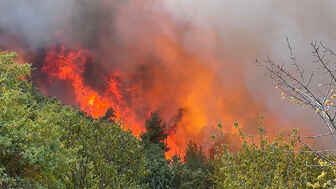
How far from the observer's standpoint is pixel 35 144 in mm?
9828

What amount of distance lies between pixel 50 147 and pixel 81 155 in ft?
18.5

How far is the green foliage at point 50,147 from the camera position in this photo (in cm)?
960

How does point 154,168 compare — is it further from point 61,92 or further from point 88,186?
point 61,92

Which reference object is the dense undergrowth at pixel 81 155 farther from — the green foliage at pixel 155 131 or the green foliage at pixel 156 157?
the green foliage at pixel 155 131

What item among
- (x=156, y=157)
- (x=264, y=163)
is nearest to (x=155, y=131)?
(x=156, y=157)

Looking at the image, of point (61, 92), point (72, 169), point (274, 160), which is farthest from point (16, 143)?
point (61, 92)

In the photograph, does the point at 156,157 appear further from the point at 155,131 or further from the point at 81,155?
the point at 81,155

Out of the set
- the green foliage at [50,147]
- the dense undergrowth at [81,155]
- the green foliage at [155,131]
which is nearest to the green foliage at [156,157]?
the green foliage at [155,131]

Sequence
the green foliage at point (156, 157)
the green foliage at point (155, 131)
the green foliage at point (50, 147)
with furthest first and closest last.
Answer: the green foliage at point (155, 131), the green foliage at point (156, 157), the green foliage at point (50, 147)

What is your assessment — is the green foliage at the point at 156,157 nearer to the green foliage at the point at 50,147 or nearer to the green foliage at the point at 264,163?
the green foliage at the point at 50,147

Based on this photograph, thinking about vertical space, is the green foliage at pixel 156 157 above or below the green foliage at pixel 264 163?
above

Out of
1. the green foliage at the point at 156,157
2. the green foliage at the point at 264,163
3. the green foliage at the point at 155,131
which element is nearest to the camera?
the green foliage at the point at 264,163

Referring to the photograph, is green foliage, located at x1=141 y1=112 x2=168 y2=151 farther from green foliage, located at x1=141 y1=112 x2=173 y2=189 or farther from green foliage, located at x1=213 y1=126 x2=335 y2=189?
green foliage, located at x1=213 y1=126 x2=335 y2=189

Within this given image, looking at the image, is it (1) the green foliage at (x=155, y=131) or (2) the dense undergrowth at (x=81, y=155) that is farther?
(1) the green foliage at (x=155, y=131)
